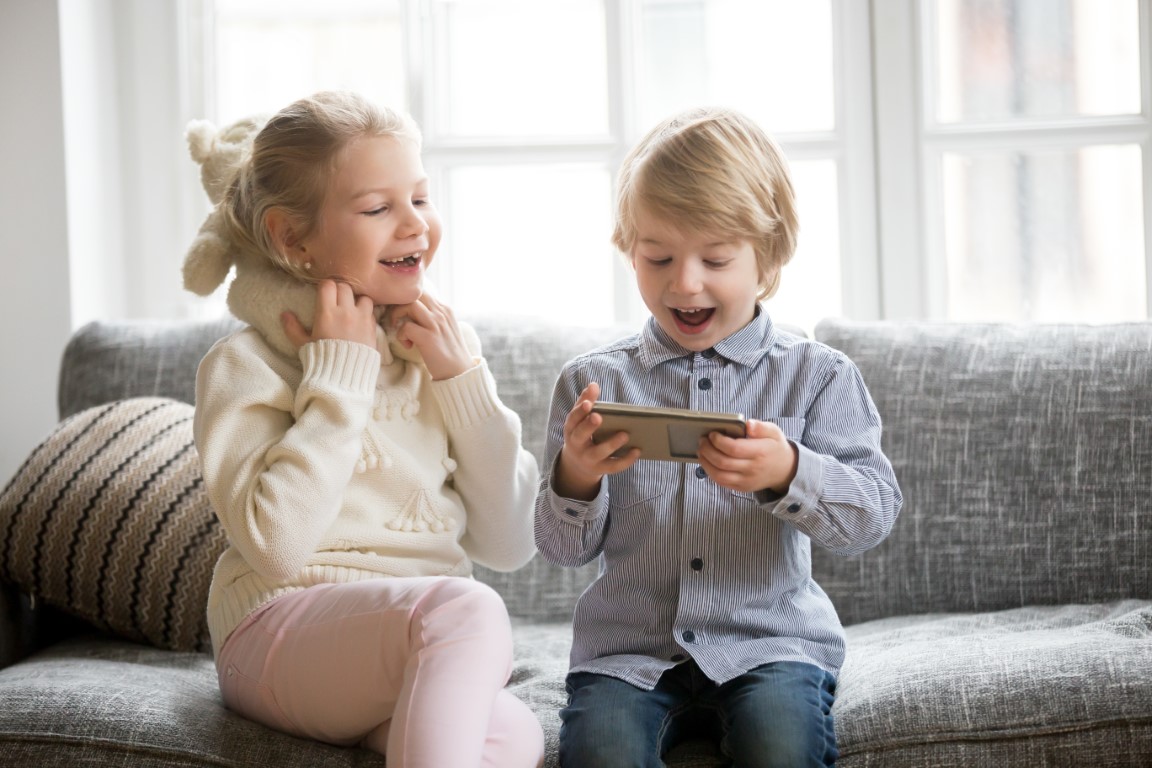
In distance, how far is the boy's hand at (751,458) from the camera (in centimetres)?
140

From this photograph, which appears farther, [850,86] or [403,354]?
[850,86]

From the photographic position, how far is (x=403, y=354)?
67.4 inches

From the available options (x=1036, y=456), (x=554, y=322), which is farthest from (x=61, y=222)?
(x=1036, y=456)

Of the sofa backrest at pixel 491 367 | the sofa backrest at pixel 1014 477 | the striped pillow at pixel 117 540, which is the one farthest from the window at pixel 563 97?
the striped pillow at pixel 117 540

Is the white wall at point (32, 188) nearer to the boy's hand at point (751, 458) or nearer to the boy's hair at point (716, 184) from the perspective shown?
the boy's hair at point (716, 184)

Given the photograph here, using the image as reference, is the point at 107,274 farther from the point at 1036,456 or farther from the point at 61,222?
the point at 1036,456

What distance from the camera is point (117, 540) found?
6.23 feet

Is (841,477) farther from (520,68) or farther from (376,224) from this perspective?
(520,68)

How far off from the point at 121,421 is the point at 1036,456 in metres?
1.53

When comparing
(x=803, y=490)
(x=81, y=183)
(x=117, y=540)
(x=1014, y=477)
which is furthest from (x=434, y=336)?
(x=81, y=183)

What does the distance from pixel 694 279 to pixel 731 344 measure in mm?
144

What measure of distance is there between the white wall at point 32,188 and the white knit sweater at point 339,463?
3.65ft

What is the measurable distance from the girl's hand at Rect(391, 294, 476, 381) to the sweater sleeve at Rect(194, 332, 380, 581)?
79mm

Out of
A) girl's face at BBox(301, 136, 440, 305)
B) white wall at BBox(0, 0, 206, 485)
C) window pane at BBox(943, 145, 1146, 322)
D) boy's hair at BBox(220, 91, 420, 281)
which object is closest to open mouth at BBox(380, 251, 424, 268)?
girl's face at BBox(301, 136, 440, 305)
